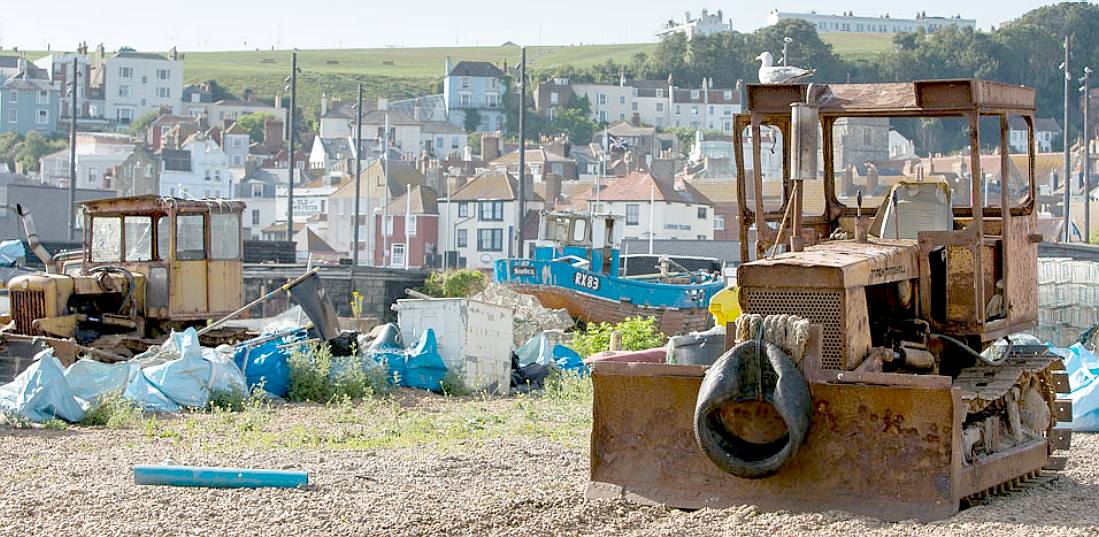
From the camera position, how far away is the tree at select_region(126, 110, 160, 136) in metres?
157

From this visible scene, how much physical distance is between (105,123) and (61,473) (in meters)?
160

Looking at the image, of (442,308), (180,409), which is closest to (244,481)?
(180,409)

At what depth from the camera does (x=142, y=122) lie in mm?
161375

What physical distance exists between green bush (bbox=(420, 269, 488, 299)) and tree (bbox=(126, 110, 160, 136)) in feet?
373

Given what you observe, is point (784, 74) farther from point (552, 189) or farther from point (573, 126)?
point (573, 126)

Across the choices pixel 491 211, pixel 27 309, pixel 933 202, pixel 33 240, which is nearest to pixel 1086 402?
pixel 933 202

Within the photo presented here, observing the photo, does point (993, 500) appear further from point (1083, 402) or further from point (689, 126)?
point (689, 126)

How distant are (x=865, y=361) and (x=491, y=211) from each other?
251 feet

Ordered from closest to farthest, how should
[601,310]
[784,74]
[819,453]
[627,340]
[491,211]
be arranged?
[819,453]
[784,74]
[627,340]
[601,310]
[491,211]

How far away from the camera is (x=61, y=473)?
1094 cm

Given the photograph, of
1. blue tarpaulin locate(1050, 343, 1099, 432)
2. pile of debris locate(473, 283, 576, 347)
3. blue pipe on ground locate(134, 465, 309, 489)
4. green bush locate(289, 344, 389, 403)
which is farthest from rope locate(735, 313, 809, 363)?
pile of debris locate(473, 283, 576, 347)

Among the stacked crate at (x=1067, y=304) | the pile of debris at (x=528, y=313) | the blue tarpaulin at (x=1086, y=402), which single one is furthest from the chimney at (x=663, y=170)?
the blue tarpaulin at (x=1086, y=402)

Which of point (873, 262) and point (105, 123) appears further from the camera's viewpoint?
point (105, 123)

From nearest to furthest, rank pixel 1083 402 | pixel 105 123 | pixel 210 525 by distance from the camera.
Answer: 1. pixel 210 525
2. pixel 1083 402
3. pixel 105 123
